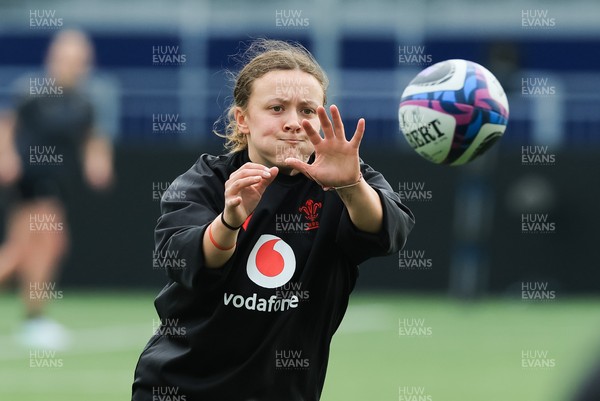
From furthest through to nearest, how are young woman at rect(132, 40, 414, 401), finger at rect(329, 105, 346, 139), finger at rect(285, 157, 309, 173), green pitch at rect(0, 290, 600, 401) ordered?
green pitch at rect(0, 290, 600, 401) < young woman at rect(132, 40, 414, 401) < finger at rect(285, 157, 309, 173) < finger at rect(329, 105, 346, 139)

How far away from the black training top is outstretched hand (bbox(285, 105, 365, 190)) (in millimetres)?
297

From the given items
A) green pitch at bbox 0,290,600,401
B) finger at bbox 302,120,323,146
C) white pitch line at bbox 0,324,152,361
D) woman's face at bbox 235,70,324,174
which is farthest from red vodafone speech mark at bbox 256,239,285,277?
white pitch line at bbox 0,324,152,361

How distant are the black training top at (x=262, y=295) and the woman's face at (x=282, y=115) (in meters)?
0.14

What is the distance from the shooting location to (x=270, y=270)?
14.0ft

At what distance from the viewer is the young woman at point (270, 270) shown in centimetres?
423

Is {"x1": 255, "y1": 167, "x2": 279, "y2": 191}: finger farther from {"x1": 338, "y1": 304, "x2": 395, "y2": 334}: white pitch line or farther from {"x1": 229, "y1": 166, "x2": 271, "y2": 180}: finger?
{"x1": 338, "y1": 304, "x2": 395, "y2": 334}: white pitch line

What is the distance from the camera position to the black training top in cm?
423

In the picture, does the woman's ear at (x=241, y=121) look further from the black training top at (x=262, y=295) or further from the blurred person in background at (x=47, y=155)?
the blurred person in background at (x=47, y=155)

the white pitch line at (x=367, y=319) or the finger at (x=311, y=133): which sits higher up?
the finger at (x=311, y=133)

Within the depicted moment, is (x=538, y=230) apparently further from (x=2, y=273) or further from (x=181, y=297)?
(x=181, y=297)

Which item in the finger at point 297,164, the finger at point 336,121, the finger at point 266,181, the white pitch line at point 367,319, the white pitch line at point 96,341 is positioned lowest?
the white pitch line at point 367,319

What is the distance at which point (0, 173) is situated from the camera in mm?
13492

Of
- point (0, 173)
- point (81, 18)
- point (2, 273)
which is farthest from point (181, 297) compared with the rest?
point (81, 18)

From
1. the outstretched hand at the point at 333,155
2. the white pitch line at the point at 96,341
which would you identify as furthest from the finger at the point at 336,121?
the white pitch line at the point at 96,341
